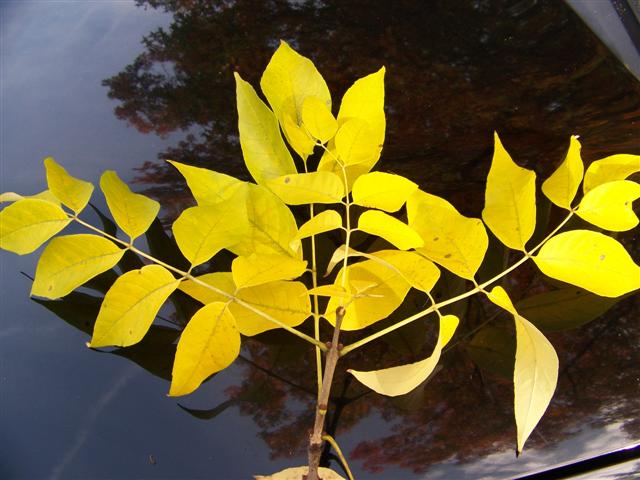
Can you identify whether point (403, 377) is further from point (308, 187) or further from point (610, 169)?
point (610, 169)

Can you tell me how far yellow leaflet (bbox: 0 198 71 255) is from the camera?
1.87ft

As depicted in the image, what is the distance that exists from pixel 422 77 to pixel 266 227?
1.41 feet

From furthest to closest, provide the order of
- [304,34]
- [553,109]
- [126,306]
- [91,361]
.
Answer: [304,34] → [553,109] → [91,361] → [126,306]

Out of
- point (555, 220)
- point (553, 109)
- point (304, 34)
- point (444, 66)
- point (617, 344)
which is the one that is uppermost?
point (304, 34)

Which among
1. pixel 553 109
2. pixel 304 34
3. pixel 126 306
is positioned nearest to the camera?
pixel 126 306

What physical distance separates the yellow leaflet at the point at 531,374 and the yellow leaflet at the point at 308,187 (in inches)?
6.5

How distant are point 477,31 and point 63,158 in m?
0.61

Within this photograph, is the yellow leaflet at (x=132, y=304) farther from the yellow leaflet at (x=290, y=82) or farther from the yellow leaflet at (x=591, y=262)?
the yellow leaflet at (x=591, y=262)

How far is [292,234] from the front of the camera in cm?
58

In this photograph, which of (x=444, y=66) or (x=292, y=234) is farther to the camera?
(x=444, y=66)

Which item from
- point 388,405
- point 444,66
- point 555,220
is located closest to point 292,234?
point 388,405

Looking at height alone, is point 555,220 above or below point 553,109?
below

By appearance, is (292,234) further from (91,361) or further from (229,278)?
(91,361)

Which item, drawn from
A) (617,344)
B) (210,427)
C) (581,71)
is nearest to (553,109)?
(581,71)
